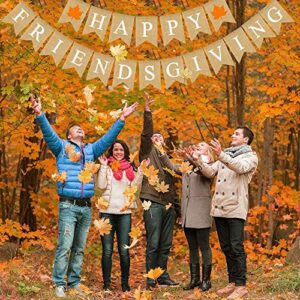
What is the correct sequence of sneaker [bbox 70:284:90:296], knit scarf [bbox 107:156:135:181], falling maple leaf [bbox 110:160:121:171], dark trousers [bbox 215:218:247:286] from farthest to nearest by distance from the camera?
knit scarf [bbox 107:156:135:181] < falling maple leaf [bbox 110:160:121:171] < sneaker [bbox 70:284:90:296] < dark trousers [bbox 215:218:247:286]

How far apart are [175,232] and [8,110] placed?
498 centimetres

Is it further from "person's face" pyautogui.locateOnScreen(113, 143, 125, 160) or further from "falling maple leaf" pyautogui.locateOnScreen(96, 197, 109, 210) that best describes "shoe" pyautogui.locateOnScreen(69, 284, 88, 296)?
"person's face" pyautogui.locateOnScreen(113, 143, 125, 160)

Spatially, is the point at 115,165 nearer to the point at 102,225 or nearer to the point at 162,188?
the point at 162,188

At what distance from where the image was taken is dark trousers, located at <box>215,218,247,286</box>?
15.5 feet

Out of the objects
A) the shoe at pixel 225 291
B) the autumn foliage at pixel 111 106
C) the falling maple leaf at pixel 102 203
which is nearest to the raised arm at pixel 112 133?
the autumn foliage at pixel 111 106

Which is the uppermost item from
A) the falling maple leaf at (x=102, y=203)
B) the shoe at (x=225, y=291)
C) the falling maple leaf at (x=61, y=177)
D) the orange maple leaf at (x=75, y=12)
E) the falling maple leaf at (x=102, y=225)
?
the orange maple leaf at (x=75, y=12)

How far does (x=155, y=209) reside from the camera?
206 inches

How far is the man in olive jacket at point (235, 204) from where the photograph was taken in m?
4.67

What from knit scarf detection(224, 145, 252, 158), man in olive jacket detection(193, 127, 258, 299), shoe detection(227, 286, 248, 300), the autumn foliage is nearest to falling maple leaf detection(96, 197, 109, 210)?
the autumn foliage

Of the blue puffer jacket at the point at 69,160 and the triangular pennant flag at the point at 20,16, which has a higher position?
the triangular pennant flag at the point at 20,16

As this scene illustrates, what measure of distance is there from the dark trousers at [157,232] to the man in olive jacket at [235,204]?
661mm

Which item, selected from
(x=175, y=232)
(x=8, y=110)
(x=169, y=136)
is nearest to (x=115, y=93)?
(x=8, y=110)

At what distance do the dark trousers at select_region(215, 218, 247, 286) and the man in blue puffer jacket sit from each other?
1317 mm

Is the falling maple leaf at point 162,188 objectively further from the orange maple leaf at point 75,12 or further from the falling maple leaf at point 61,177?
the orange maple leaf at point 75,12
